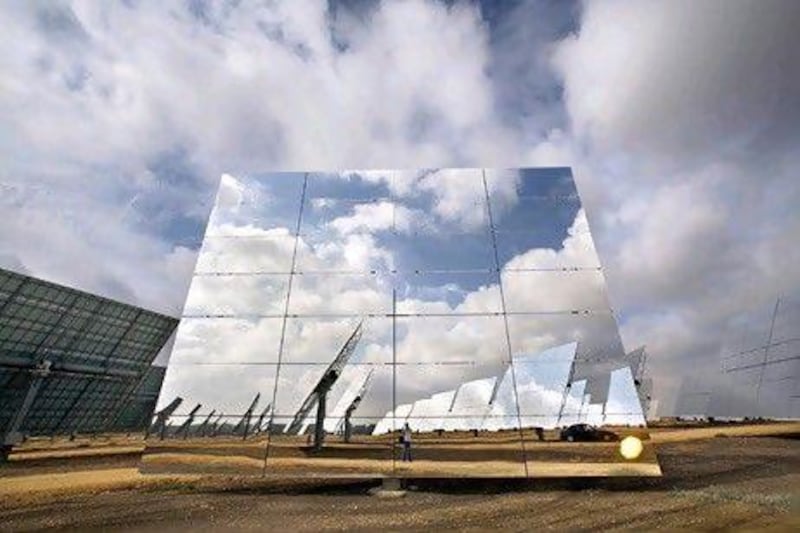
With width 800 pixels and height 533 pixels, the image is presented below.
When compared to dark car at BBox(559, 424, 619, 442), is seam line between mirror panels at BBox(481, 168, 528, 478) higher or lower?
higher

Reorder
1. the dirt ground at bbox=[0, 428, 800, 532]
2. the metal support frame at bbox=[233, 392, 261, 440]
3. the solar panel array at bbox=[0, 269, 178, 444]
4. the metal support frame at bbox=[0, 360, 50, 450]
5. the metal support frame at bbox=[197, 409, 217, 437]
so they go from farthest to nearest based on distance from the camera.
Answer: the solar panel array at bbox=[0, 269, 178, 444], the metal support frame at bbox=[0, 360, 50, 450], the metal support frame at bbox=[233, 392, 261, 440], the metal support frame at bbox=[197, 409, 217, 437], the dirt ground at bbox=[0, 428, 800, 532]

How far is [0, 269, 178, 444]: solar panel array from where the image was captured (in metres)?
34.2

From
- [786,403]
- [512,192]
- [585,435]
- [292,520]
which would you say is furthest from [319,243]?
[786,403]

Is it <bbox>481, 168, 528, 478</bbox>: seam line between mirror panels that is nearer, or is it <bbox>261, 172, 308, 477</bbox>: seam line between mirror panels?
<bbox>261, 172, 308, 477</bbox>: seam line between mirror panels

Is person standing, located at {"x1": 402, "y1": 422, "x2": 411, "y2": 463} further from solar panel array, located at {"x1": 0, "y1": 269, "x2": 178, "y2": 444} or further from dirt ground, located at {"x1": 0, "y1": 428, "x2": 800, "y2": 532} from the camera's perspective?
solar panel array, located at {"x1": 0, "y1": 269, "x2": 178, "y2": 444}

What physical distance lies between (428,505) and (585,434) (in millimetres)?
3544

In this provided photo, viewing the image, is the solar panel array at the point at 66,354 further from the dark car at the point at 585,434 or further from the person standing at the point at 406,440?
the dark car at the point at 585,434

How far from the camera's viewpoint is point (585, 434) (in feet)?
32.1

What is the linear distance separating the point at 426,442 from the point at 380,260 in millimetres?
4161

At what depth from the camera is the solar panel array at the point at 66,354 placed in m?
34.2

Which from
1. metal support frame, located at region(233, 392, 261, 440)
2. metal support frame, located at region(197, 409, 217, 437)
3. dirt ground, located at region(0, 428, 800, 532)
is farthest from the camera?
metal support frame, located at region(233, 392, 261, 440)

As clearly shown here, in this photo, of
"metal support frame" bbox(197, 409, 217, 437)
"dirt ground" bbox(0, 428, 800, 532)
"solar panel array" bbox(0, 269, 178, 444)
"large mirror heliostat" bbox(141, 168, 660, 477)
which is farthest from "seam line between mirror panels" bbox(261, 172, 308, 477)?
"solar panel array" bbox(0, 269, 178, 444)

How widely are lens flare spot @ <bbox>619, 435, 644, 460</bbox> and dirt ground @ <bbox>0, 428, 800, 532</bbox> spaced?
1088mm

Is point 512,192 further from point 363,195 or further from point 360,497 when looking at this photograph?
point 360,497
